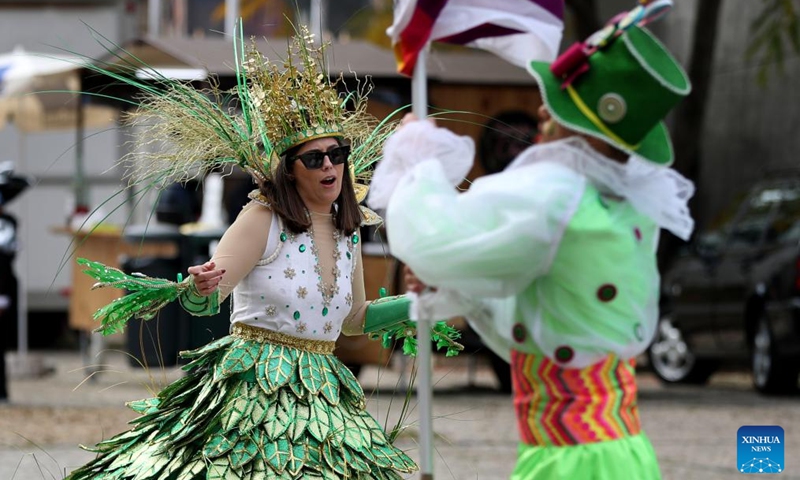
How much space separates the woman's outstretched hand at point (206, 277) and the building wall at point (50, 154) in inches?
585

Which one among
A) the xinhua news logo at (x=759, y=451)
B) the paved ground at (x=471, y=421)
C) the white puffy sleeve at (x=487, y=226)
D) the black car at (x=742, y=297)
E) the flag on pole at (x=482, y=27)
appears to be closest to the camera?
the white puffy sleeve at (x=487, y=226)

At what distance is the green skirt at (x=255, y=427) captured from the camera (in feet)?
13.8

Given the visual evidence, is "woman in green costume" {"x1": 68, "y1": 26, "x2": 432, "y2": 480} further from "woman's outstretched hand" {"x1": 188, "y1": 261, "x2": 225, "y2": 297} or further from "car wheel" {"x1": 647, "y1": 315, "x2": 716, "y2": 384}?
"car wheel" {"x1": 647, "y1": 315, "x2": 716, "y2": 384}

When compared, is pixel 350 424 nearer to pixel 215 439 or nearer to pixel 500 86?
pixel 215 439

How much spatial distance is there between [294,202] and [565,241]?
145cm

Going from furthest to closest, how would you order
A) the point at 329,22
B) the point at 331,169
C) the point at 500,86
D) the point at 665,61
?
1. the point at 329,22
2. the point at 500,86
3. the point at 331,169
4. the point at 665,61

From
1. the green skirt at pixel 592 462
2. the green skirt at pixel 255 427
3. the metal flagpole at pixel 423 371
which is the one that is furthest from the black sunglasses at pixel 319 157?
the green skirt at pixel 592 462

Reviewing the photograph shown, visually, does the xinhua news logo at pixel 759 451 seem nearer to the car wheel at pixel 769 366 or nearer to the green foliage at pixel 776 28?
the car wheel at pixel 769 366

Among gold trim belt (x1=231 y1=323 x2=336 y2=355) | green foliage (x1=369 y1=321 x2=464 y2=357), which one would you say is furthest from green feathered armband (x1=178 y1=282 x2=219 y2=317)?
green foliage (x1=369 y1=321 x2=464 y2=357)

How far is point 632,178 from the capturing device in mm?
3410

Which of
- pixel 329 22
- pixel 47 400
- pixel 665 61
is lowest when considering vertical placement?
pixel 47 400

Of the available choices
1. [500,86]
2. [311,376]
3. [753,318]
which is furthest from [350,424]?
[500,86]

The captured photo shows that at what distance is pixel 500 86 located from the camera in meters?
13.9

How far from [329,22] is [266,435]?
18.0m
